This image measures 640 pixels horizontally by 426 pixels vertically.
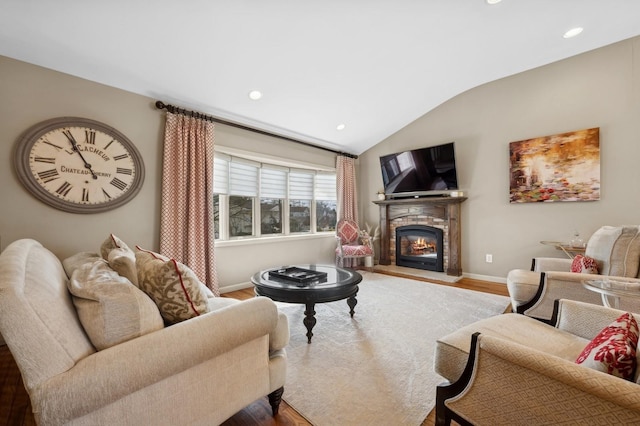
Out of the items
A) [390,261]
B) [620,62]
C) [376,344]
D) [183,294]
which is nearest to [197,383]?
[183,294]

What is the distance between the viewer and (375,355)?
6.45ft

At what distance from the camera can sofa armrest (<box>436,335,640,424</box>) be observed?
0.70 meters

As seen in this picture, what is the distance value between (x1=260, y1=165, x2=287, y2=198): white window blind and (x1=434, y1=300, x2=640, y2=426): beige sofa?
349cm

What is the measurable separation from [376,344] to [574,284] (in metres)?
1.52

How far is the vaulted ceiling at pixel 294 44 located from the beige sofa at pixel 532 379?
109 inches

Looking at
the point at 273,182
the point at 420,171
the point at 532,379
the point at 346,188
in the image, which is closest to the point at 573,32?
the point at 420,171

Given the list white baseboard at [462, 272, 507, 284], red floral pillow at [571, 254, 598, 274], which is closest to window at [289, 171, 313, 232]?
white baseboard at [462, 272, 507, 284]

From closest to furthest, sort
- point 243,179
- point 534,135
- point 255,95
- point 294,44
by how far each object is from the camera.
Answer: point 294,44 < point 255,95 < point 534,135 < point 243,179

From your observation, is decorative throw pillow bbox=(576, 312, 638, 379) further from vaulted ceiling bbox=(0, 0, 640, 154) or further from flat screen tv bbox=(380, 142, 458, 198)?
flat screen tv bbox=(380, 142, 458, 198)

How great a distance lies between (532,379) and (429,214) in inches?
153

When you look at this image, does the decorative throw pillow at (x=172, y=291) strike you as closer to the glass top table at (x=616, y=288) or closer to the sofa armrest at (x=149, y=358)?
the sofa armrest at (x=149, y=358)

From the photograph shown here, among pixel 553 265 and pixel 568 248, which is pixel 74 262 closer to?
pixel 553 265

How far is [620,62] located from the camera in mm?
3102

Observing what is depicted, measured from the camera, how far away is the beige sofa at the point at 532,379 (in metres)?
0.72
